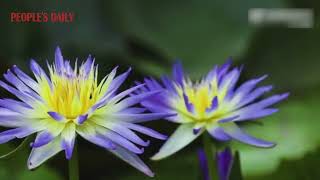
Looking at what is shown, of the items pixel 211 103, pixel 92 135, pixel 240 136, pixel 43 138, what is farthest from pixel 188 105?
pixel 43 138

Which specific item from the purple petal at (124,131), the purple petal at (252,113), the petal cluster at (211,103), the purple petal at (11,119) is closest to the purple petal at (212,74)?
the petal cluster at (211,103)

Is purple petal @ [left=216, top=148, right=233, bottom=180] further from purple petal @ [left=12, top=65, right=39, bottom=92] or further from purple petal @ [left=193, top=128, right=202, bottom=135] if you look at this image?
purple petal @ [left=12, top=65, right=39, bottom=92]

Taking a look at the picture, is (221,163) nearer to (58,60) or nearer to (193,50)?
(193,50)

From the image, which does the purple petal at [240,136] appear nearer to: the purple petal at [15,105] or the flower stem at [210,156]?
the flower stem at [210,156]

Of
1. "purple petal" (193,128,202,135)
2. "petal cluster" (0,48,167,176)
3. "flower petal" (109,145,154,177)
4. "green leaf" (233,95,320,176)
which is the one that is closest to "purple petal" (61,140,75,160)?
"petal cluster" (0,48,167,176)

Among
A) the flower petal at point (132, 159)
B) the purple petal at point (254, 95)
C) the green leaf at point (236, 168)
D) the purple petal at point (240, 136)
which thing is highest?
the purple petal at point (254, 95)
